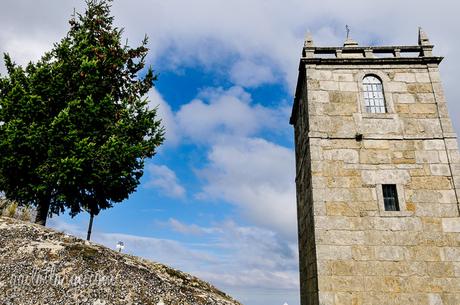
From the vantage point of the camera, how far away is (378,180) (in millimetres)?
11828

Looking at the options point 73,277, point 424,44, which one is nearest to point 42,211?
point 73,277

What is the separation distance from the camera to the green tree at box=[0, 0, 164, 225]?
15594 millimetres

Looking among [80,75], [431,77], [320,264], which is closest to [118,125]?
[80,75]

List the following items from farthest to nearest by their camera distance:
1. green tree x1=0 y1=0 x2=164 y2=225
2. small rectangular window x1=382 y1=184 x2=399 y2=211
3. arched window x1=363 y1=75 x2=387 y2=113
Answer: green tree x1=0 y1=0 x2=164 y2=225 < arched window x1=363 y1=75 x2=387 y2=113 < small rectangular window x1=382 y1=184 x2=399 y2=211

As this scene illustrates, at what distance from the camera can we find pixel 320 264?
424 inches

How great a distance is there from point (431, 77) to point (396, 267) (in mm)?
7629

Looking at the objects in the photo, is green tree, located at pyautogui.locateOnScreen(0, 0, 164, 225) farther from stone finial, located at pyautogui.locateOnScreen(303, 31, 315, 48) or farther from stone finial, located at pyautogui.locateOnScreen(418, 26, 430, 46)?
stone finial, located at pyautogui.locateOnScreen(418, 26, 430, 46)

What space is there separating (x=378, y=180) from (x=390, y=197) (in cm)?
71

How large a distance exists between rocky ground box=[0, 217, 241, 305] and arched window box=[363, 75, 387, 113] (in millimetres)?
9076

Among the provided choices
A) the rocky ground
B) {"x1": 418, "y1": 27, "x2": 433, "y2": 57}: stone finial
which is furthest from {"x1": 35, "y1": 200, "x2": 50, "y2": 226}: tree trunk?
{"x1": 418, "y1": 27, "x2": 433, "y2": 57}: stone finial

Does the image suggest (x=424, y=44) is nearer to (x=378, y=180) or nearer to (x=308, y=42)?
(x=308, y=42)

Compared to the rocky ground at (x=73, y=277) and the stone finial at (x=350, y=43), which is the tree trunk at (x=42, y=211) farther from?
the stone finial at (x=350, y=43)

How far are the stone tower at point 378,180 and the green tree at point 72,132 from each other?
941 cm

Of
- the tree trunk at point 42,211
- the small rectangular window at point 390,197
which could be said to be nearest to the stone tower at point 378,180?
the small rectangular window at point 390,197
